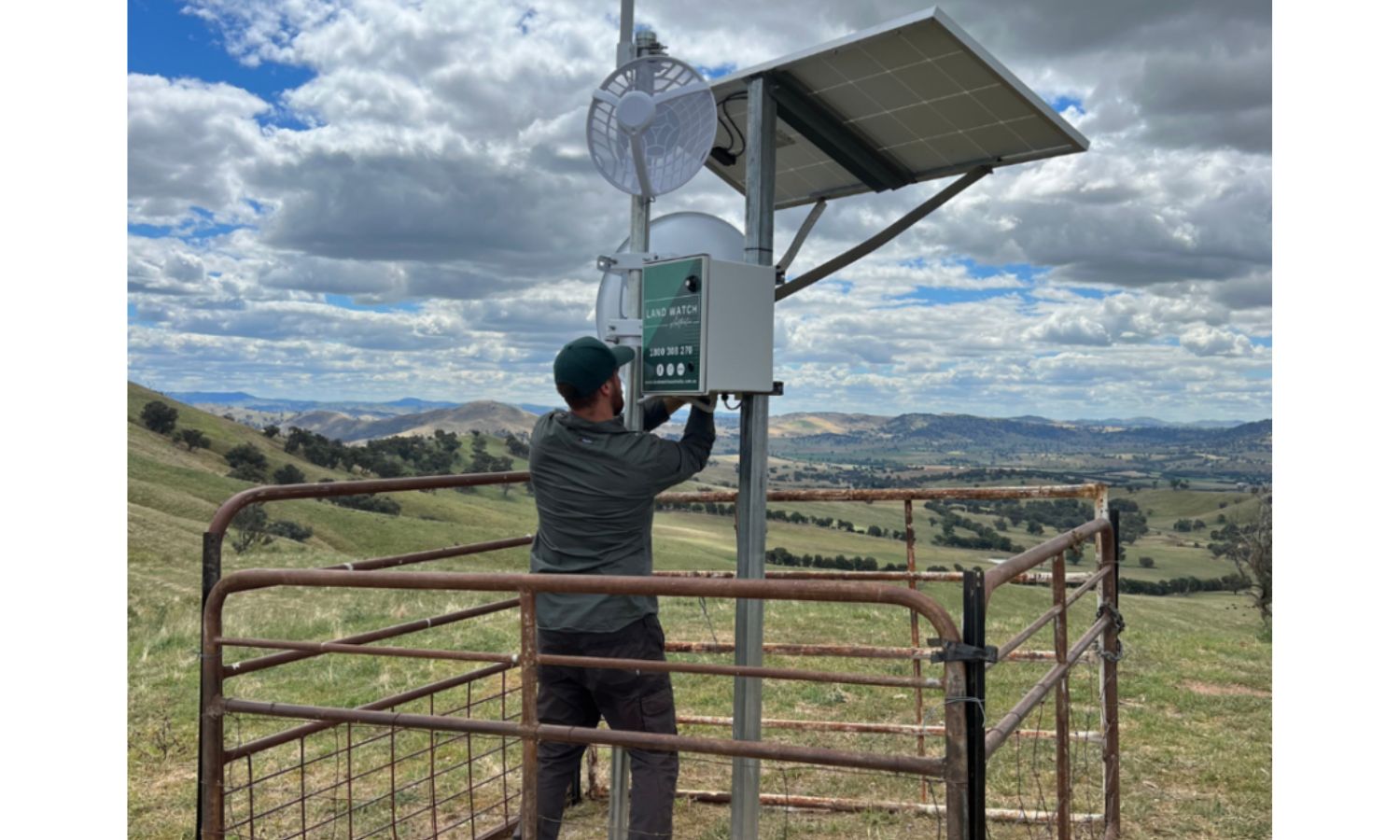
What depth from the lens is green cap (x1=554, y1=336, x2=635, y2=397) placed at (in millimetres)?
3656

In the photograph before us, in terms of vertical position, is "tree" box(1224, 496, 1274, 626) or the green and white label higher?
the green and white label

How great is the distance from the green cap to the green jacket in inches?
5.8

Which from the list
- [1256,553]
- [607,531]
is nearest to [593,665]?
[607,531]

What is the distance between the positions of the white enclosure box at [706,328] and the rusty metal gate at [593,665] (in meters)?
0.82

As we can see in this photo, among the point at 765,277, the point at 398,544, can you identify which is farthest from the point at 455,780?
the point at 398,544

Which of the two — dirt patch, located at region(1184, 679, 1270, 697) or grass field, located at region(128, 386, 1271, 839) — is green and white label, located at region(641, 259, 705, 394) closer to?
grass field, located at region(128, 386, 1271, 839)

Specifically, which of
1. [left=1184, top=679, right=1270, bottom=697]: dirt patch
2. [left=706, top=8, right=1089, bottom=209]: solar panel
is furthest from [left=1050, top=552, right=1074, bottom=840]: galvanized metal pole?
[left=1184, top=679, right=1270, bottom=697]: dirt patch

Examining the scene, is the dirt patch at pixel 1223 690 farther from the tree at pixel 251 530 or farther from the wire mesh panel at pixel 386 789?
the tree at pixel 251 530

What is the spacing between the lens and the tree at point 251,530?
16.9 metres

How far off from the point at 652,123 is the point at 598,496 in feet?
4.66

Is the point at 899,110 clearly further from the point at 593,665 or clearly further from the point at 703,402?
the point at 593,665

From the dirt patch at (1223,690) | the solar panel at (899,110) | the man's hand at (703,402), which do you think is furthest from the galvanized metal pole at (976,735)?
the dirt patch at (1223,690)
